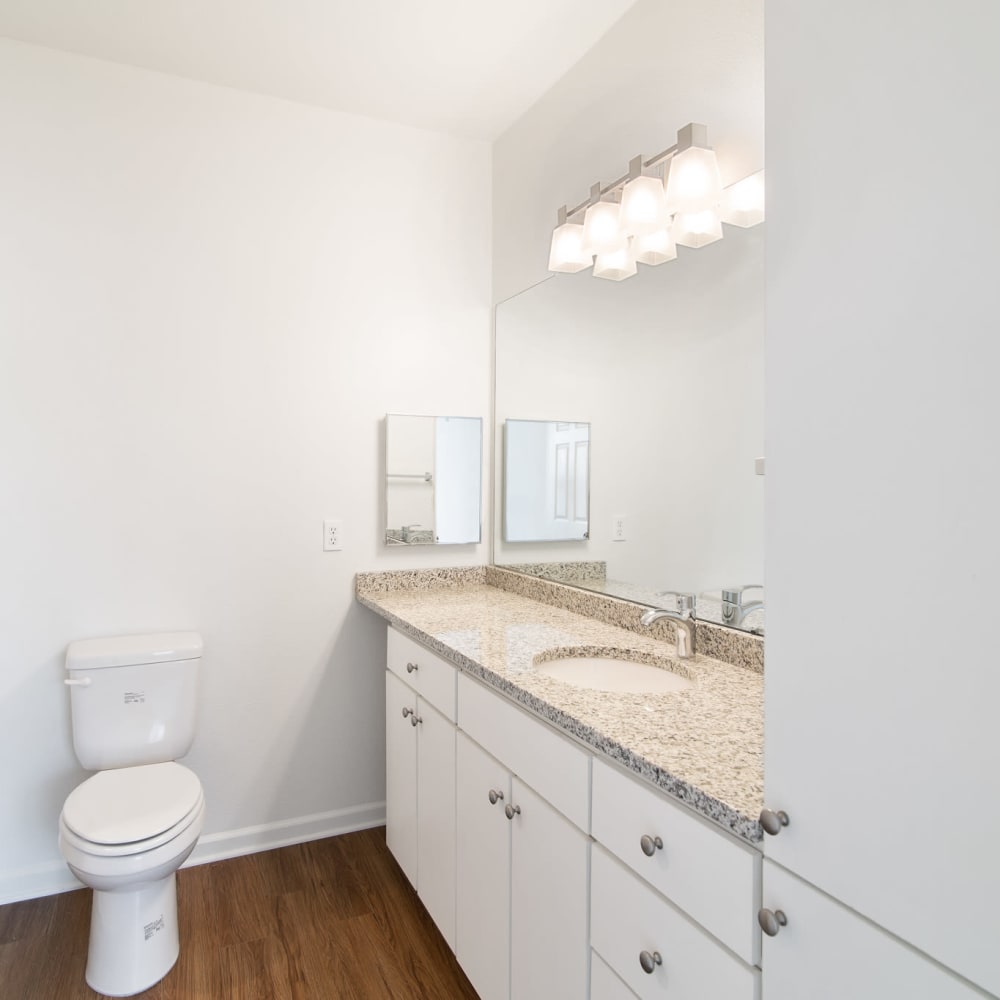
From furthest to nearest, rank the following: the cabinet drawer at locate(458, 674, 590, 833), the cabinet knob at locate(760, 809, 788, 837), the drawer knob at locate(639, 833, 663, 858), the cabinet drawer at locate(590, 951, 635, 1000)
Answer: the cabinet drawer at locate(458, 674, 590, 833) < the cabinet drawer at locate(590, 951, 635, 1000) < the drawer knob at locate(639, 833, 663, 858) < the cabinet knob at locate(760, 809, 788, 837)

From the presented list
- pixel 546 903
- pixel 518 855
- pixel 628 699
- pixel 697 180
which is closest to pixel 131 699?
pixel 518 855

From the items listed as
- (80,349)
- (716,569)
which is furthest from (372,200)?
(716,569)

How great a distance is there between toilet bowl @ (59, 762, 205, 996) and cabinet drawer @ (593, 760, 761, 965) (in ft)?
3.90

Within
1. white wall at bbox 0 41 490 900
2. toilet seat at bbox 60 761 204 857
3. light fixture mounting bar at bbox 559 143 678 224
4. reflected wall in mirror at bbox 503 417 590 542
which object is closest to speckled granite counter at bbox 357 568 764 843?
reflected wall in mirror at bbox 503 417 590 542

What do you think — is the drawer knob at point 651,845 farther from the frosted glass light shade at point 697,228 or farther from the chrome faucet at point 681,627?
the frosted glass light shade at point 697,228

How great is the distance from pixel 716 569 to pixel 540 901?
0.81m

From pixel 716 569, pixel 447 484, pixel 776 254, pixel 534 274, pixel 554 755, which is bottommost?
pixel 554 755

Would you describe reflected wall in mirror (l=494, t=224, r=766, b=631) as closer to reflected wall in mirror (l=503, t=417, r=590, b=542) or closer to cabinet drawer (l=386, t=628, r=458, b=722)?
reflected wall in mirror (l=503, t=417, r=590, b=542)

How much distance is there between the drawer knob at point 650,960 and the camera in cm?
102

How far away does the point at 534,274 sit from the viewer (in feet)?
8.09

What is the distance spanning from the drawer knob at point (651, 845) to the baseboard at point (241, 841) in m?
1.82

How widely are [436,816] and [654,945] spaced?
3.12 feet

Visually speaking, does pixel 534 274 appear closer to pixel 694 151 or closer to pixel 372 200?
pixel 372 200

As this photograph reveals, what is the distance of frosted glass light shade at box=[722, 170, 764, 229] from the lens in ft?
5.01
